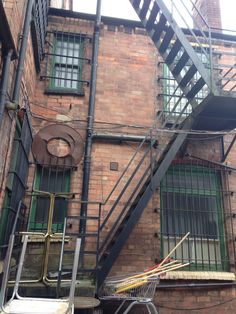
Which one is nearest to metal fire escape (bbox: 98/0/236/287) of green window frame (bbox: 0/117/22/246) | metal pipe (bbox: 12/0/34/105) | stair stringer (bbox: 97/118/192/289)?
stair stringer (bbox: 97/118/192/289)

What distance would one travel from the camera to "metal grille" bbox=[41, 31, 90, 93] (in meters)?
6.91

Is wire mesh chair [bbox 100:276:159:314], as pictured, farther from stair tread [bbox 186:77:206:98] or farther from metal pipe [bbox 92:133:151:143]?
stair tread [bbox 186:77:206:98]

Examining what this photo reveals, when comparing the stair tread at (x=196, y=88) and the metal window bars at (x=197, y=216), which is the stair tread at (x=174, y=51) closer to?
the stair tread at (x=196, y=88)

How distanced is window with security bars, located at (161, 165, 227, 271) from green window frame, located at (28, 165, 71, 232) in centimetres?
205

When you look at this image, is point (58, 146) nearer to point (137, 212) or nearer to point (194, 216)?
point (137, 212)

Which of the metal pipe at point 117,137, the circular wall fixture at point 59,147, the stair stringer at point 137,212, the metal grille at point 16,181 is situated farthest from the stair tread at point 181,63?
the metal grille at point 16,181

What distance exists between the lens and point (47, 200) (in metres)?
6.09

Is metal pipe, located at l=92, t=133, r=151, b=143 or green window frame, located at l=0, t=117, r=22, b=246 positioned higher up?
metal pipe, located at l=92, t=133, r=151, b=143

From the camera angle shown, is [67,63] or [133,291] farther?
[67,63]

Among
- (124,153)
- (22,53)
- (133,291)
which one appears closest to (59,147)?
(124,153)

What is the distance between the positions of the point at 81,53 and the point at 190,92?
9.80 ft

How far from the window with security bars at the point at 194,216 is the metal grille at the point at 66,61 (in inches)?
117

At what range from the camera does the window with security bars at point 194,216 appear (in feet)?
20.4

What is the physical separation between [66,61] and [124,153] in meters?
2.60
